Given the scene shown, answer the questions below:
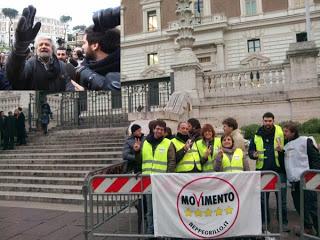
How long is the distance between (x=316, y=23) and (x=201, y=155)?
122 ft

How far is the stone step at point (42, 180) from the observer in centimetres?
1016

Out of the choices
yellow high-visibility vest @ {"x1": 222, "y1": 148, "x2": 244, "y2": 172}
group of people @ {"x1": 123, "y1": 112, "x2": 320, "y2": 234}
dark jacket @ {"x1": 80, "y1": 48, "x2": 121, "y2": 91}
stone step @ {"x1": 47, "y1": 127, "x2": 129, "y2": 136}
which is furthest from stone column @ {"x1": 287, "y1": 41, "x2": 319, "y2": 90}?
yellow high-visibility vest @ {"x1": 222, "y1": 148, "x2": 244, "y2": 172}

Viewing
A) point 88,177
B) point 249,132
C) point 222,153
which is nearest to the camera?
point 88,177

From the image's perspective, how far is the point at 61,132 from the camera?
51.6 feet

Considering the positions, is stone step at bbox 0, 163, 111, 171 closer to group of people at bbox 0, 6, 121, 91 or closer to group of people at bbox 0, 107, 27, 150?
group of people at bbox 0, 107, 27, 150

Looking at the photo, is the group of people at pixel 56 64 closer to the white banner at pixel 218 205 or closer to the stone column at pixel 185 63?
the stone column at pixel 185 63

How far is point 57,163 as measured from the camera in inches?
468

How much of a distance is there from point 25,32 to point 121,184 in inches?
615

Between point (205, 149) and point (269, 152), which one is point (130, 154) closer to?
point (205, 149)

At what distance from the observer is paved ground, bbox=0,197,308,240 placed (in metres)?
6.26

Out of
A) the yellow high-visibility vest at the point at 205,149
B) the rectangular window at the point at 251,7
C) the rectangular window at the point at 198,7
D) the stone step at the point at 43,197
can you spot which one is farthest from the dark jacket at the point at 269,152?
the rectangular window at the point at 198,7

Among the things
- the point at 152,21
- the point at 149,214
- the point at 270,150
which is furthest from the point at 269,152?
the point at 152,21

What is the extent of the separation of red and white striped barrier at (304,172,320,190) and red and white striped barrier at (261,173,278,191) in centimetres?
46

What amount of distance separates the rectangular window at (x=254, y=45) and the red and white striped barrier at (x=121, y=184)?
124 feet
